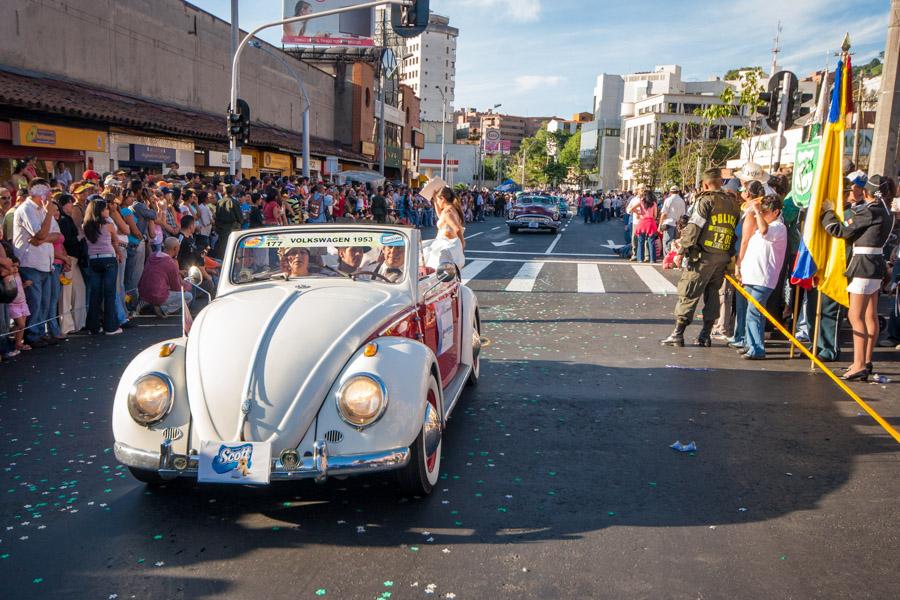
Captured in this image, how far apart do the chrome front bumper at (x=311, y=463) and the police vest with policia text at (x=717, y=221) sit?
6.06 metres

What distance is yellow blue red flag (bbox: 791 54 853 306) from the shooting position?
25.8ft

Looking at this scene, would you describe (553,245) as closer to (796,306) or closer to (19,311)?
(796,306)

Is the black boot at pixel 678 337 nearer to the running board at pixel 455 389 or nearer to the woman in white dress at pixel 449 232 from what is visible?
the woman in white dress at pixel 449 232

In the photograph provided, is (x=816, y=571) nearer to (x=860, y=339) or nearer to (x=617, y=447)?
(x=617, y=447)

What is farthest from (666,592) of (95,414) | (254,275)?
(95,414)

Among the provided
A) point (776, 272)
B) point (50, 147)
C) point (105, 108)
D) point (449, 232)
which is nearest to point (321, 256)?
point (449, 232)

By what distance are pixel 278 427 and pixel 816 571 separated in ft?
9.16

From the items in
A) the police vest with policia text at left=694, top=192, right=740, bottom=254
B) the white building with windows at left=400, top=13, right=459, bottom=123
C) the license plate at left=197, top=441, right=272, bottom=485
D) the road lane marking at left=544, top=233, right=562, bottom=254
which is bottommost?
the road lane marking at left=544, top=233, right=562, bottom=254

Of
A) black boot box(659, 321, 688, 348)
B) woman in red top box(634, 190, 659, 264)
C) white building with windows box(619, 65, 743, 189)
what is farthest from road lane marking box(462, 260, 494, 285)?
white building with windows box(619, 65, 743, 189)

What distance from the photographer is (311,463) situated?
12.6 feet

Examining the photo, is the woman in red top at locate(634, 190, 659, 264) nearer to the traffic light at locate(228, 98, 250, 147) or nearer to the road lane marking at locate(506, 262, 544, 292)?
the road lane marking at locate(506, 262, 544, 292)

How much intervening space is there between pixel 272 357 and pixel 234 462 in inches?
24.5

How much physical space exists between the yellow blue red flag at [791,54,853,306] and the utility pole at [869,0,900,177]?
23.0ft

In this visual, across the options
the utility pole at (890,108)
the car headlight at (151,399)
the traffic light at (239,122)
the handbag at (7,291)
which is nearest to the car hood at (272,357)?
the car headlight at (151,399)
